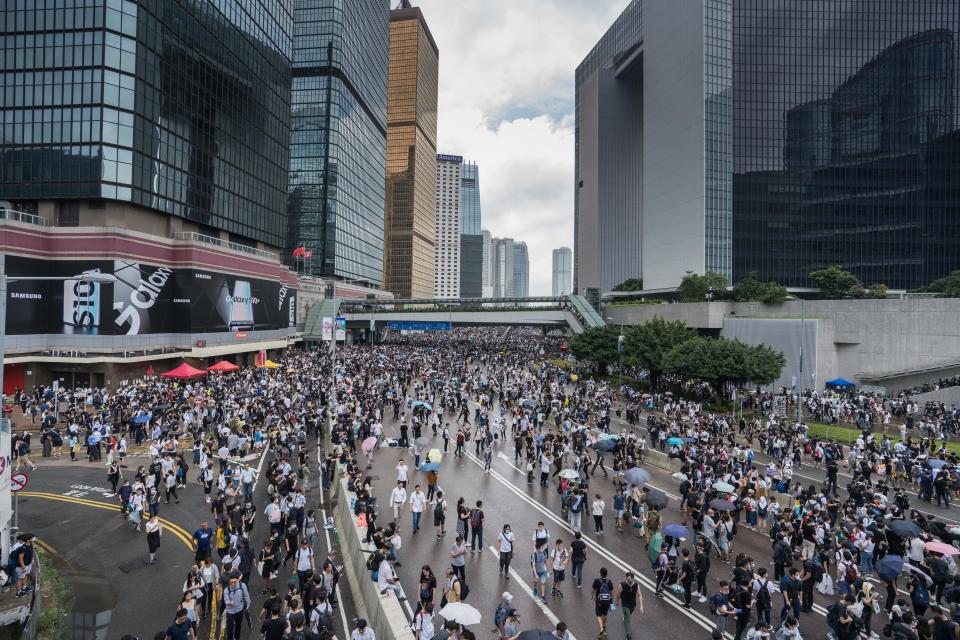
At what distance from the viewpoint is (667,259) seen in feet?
296

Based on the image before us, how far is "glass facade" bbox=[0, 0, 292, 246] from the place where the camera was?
4103 cm

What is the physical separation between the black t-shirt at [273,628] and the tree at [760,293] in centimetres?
5621

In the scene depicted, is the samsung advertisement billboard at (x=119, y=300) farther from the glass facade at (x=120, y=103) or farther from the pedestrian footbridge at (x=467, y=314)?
the pedestrian footbridge at (x=467, y=314)

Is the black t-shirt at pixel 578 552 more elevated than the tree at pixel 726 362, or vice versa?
the tree at pixel 726 362

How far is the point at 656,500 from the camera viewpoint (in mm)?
14641

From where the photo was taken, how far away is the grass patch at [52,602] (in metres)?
10.6

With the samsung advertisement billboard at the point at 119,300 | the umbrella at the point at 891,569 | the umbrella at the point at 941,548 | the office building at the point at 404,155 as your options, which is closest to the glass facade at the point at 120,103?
the samsung advertisement billboard at the point at 119,300

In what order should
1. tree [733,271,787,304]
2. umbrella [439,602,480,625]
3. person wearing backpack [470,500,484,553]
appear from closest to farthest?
1. umbrella [439,602,480,625]
2. person wearing backpack [470,500,484,553]
3. tree [733,271,787,304]

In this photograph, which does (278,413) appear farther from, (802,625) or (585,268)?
(585,268)

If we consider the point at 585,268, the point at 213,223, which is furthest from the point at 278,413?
the point at 585,268

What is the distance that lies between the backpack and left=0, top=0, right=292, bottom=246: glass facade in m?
47.5

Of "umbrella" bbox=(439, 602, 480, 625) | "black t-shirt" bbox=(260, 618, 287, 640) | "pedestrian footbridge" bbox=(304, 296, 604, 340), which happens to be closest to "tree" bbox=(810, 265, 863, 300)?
"pedestrian footbridge" bbox=(304, 296, 604, 340)

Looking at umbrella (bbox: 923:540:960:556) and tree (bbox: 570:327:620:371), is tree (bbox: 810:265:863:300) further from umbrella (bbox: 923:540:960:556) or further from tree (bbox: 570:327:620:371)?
umbrella (bbox: 923:540:960:556)

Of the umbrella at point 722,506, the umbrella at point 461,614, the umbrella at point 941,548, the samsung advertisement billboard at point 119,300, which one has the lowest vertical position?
the umbrella at point 941,548
